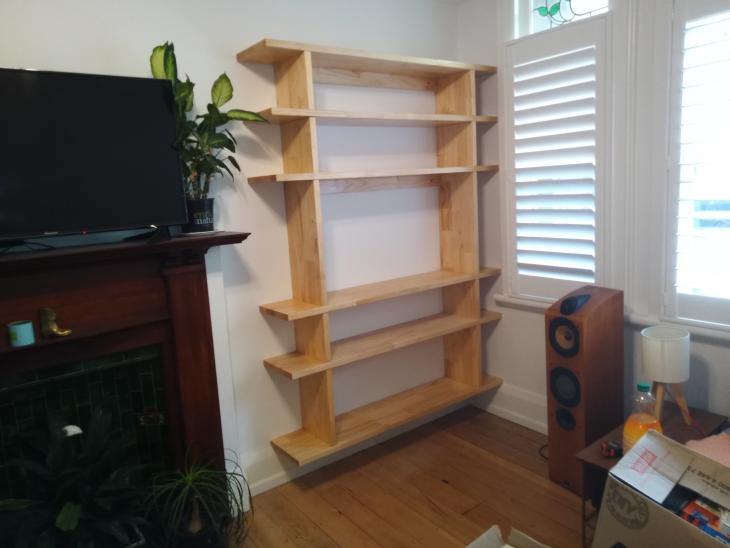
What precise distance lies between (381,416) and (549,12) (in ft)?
7.10

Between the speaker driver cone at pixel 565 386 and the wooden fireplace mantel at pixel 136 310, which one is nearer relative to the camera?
the wooden fireplace mantel at pixel 136 310

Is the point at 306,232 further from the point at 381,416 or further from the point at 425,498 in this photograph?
the point at 425,498

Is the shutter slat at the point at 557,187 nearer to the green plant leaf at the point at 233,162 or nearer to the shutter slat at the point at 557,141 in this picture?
the shutter slat at the point at 557,141

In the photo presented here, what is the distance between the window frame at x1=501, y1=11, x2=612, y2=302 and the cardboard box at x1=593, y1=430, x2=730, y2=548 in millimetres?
1064

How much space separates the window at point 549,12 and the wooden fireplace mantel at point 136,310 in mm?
1859

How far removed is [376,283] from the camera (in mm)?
2863

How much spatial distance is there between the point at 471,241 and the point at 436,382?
33.2 inches

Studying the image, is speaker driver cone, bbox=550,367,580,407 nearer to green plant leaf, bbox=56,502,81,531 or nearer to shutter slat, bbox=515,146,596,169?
shutter slat, bbox=515,146,596,169

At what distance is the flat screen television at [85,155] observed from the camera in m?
1.70

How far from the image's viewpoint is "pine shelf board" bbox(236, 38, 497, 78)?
2.22m

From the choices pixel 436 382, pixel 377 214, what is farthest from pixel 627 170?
pixel 436 382

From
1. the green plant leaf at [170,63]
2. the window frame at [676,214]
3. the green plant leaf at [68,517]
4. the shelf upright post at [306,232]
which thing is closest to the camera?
the green plant leaf at [68,517]

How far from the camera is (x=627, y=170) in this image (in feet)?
8.07

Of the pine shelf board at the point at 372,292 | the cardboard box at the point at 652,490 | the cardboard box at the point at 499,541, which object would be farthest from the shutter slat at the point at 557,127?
the cardboard box at the point at 499,541
